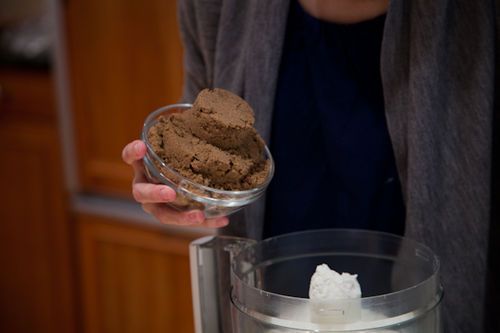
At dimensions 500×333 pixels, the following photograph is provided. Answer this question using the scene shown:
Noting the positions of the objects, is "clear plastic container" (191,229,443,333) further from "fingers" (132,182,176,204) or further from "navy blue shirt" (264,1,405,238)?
"navy blue shirt" (264,1,405,238)

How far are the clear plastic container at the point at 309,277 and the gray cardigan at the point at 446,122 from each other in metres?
0.12

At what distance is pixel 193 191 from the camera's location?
2.38 ft

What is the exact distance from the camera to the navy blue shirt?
0.94 m

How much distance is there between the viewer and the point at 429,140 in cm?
87

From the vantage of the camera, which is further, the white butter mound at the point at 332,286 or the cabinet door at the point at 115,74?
the cabinet door at the point at 115,74

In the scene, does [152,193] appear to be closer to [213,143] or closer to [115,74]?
[213,143]

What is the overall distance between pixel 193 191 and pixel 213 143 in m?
0.05

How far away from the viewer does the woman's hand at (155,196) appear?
750 millimetres

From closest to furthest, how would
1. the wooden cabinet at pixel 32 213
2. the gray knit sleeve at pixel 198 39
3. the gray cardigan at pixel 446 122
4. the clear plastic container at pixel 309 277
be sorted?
the clear plastic container at pixel 309 277, the gray cardigan at pixel 446 122, the gray knit sleeve at pixel 198 39, the wooden cabinet at pixel 32 213

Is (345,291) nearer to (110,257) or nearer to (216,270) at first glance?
(216,270)

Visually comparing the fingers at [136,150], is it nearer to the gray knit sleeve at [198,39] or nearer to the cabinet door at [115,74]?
the gray knit sleeve at [198,39]

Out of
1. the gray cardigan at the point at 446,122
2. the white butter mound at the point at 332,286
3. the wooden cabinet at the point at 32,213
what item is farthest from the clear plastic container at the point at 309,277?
the wooden cabinet at the point at 32,213

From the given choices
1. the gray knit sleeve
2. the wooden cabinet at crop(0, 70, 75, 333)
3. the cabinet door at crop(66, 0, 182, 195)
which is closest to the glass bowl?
the gray knit sleeve

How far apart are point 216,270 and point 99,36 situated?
1126 mm
